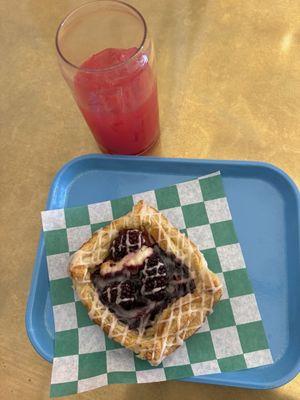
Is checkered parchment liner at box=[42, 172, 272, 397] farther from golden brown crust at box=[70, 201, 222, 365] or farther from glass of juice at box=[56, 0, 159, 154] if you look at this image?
glass of juice at box=[56, 0, 159, 154]

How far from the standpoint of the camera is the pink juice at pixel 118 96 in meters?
0.76

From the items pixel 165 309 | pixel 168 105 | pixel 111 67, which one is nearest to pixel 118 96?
pixel 111 67

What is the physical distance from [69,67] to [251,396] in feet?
2.35

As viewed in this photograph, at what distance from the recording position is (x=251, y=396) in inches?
30.9

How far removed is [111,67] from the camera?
0.73 metres

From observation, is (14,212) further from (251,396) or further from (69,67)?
(251,396)

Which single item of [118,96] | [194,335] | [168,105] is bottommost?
[194,335]

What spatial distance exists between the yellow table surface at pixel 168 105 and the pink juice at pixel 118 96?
12cm

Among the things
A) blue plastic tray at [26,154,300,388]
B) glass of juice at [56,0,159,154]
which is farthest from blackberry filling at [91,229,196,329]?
glass of juice at [56,0,159,154]

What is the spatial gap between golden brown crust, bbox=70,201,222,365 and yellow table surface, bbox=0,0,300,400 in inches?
7.4

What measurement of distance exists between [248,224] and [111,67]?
0.43 m

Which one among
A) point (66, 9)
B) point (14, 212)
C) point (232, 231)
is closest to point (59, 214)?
point (14, 212)

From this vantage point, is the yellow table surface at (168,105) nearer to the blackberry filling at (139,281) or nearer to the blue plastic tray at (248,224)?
the blue plastic tray at (248,224)

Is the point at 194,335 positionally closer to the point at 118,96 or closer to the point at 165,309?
the point at 165,309
